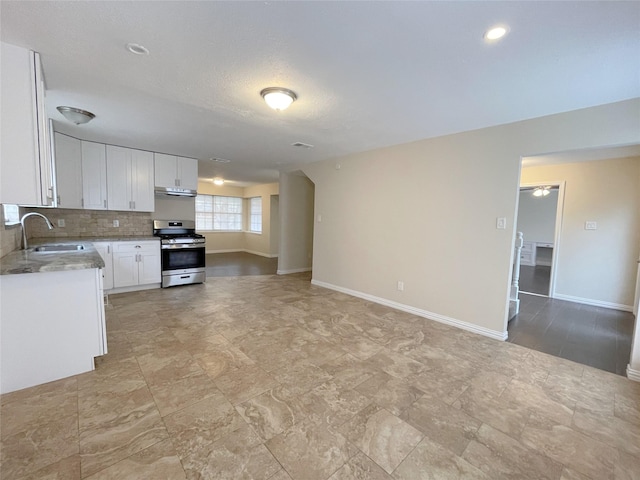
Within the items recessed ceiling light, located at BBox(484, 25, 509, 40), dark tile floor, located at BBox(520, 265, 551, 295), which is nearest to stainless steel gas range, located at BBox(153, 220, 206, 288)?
recessed ceiling light, located at BBox(484, 25, 509, 40)

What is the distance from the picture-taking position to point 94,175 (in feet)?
14.2

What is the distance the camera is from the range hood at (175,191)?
16.3 ft

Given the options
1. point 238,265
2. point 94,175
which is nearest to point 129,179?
point 94,175

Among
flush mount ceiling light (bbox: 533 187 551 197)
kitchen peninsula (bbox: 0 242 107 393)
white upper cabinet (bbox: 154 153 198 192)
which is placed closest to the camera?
kitchen peninsula (bbox: 0 242 107 393)

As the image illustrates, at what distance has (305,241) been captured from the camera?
264 inches

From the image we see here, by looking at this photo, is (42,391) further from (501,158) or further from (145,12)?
(501,158)

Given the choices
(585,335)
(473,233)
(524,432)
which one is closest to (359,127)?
(473,233)

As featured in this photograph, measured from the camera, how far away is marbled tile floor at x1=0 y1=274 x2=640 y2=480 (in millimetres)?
1464

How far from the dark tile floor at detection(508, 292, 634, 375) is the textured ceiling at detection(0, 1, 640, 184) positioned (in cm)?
242

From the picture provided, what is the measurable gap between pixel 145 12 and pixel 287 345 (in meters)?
2.75

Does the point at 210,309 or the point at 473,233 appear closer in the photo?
the point at 473,233

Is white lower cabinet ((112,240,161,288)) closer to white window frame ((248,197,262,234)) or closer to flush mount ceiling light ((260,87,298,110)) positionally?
flush mount ceiling light ((260,87,298,110))

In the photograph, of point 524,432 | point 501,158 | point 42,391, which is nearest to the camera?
point 524,432

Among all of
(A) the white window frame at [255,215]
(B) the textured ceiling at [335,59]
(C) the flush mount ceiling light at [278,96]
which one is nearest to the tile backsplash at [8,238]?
(B) the textured ceiling at [335,59]
